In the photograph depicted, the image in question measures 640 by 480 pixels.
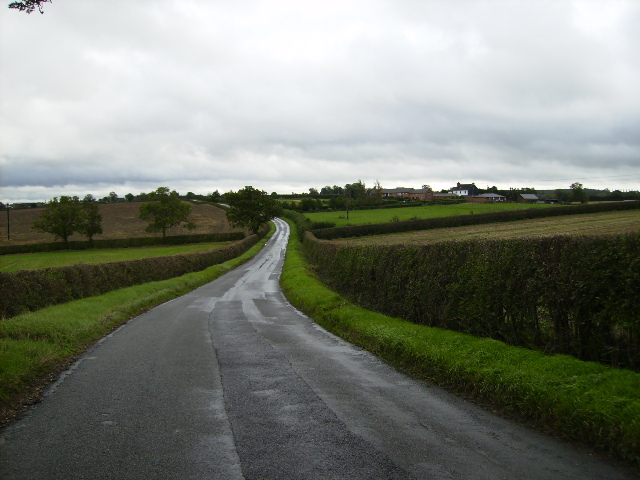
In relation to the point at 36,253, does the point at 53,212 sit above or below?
above

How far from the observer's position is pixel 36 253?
7350cm

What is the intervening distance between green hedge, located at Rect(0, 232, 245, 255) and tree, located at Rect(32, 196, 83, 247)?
10.6 feet

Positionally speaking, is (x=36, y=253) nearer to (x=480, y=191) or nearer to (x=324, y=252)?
(x=324, y=252)

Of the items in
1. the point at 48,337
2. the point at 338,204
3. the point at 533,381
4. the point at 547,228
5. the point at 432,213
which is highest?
the point at 338,204

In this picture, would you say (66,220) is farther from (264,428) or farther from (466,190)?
(466,190)

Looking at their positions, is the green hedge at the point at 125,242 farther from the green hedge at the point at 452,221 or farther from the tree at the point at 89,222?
the green hedge at the point at 452,221

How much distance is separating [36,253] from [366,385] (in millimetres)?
79288

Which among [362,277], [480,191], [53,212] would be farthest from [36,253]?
[480,191]

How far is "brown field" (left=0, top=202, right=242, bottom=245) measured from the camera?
272ft

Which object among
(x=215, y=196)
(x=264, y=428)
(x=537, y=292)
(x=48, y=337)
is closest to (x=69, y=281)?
(x=48, y=337)

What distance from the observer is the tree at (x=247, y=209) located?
95.2m

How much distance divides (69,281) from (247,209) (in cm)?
7696

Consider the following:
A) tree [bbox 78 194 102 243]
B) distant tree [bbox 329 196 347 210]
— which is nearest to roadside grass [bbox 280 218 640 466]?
tree [bbox 78 194 102 243]

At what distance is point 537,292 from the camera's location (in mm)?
8336
